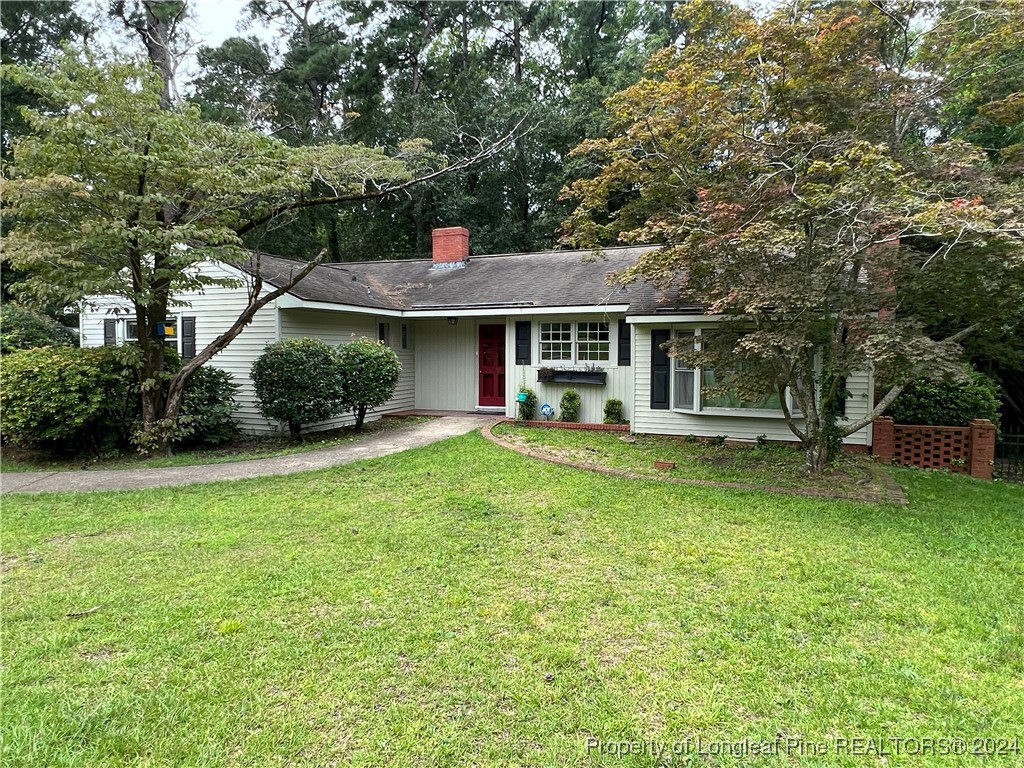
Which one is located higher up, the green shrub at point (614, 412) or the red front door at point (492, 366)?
the red front door at point (492, 366)

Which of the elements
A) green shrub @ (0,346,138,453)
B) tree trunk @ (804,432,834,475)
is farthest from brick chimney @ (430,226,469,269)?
tree trunk @ (804,432,834,475)

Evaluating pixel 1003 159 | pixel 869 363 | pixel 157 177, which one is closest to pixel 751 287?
pixel 869 363

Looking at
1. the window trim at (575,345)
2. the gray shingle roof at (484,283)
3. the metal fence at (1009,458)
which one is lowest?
the metal fence at (1009,458)

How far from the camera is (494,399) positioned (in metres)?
12.5

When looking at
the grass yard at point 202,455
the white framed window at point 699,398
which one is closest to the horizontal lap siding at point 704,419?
the white framed window at point 699,398

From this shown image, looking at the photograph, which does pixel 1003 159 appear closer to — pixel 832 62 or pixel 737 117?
pixel 832 62

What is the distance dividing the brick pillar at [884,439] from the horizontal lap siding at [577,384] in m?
3.85

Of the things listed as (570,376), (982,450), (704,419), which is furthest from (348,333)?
(982,450)

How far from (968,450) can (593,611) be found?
7493mm

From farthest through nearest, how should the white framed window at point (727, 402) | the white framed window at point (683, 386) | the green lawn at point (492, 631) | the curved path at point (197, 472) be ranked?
the white framed window at point (683, 386), the white framed window at point (727, 402), the curved path at point (197, 472), the green lawn at point (492, 631)

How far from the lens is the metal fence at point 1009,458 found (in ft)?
26.2

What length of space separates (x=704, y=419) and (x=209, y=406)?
27.7 ft

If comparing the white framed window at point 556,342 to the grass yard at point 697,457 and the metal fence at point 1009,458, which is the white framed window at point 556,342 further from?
the metal fence at point 1009,458

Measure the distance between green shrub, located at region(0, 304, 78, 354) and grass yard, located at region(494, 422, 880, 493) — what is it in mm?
10418
